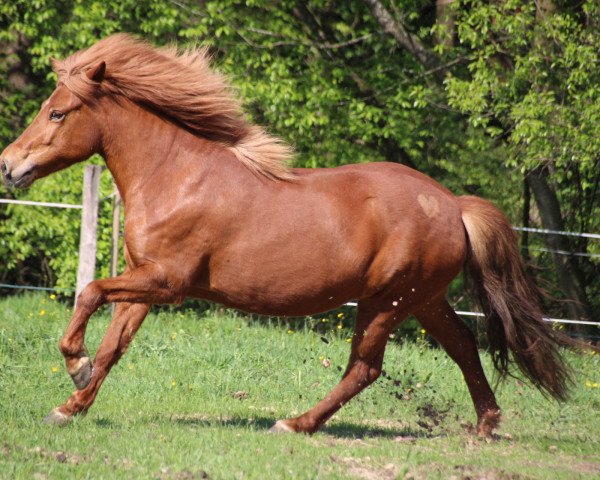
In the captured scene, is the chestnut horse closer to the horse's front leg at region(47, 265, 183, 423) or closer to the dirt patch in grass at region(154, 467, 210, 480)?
the horse's front leg at region(47, 265, 183, 423)

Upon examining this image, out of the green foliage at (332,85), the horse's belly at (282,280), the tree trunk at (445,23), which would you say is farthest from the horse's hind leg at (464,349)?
the tree trunk at (445,23)

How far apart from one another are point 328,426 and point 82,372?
73.2 inches

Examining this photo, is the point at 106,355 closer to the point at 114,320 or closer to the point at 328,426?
the point at 114,320

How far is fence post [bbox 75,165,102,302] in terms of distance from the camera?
33.1 feet

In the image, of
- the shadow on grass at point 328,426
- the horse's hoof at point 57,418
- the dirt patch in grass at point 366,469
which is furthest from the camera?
the shadow on grass at point 328,426

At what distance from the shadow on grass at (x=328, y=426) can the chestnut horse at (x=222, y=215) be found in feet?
0.98

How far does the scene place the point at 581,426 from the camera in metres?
7.40

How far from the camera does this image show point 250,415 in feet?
22.5

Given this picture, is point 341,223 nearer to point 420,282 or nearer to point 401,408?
point 420,282

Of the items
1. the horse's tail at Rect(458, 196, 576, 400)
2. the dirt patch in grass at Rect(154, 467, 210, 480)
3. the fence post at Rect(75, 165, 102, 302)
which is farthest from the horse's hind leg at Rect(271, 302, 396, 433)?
the fence post at Rect(75, 165, 102, 302)

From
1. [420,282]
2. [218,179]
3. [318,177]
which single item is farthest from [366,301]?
[218,179]

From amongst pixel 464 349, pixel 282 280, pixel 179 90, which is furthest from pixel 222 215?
pixel 464 349

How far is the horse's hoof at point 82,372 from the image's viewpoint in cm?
559

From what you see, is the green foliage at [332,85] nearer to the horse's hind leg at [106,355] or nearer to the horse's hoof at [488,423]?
the horse's hoof at [488,423]
